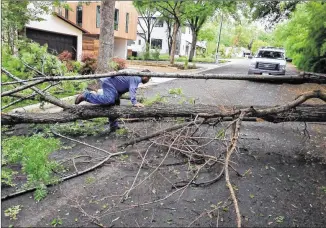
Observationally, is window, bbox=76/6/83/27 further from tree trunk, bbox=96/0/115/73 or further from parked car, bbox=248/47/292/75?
parked car, bbox=248/47/292/75

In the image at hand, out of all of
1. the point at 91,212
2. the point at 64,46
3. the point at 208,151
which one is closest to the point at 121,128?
the point at 208,151

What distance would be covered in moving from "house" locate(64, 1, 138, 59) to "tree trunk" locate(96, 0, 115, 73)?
44.5 feet

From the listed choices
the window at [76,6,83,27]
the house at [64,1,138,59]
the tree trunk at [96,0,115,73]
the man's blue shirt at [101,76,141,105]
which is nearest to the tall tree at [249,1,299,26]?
the tree trunk at [96,0,115,73]

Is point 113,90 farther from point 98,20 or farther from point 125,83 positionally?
point 98,20

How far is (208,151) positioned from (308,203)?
5.71 ft

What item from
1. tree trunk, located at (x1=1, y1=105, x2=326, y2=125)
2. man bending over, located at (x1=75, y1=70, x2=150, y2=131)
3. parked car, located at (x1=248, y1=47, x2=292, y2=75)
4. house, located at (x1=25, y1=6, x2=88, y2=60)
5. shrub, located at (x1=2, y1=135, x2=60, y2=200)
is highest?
house, located at (x1=25, y1=6, x2=88, y2=60)

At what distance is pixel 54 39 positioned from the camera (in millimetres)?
18422

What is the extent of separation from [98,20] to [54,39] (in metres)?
9.54

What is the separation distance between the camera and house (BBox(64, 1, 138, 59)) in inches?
1039

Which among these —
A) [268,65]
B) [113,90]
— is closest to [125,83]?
[113,90]

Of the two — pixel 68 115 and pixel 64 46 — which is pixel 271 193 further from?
pixel 64 46

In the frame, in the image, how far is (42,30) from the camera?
16969 millimetres

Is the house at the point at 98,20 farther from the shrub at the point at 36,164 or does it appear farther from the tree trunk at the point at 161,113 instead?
the shrub at the point at 36,164

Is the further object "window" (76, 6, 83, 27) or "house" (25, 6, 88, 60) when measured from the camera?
"window" (76, 6, 83, 27)
